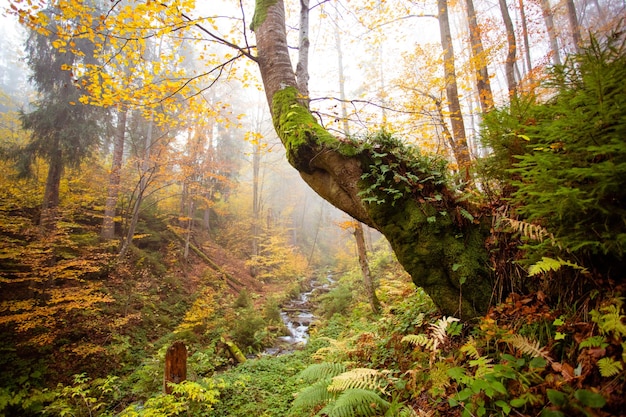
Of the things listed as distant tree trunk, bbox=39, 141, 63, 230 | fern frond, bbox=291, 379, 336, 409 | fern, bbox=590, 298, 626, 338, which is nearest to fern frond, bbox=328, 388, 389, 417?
fern frond, bbox=291, 379, 336, 409

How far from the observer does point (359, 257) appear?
786 centimetres

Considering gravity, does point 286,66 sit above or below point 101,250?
above

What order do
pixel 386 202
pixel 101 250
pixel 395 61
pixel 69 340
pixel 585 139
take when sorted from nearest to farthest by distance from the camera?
pixel 585 139
pixel 386 202
pixel 69 340
pixel 101 250
pixel 395 61

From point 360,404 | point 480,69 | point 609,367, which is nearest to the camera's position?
point 609,367

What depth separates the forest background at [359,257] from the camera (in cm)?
177

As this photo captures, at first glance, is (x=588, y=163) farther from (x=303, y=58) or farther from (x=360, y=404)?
(x=303, y=58)

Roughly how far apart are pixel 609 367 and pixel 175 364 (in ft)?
18.7

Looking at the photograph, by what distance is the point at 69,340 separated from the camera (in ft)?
22.6

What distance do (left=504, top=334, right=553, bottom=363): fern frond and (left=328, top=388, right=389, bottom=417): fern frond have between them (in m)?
1.20

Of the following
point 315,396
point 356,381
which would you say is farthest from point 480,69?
point 315,396

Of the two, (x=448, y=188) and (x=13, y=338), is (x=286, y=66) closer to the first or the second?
(x=448, y=188)

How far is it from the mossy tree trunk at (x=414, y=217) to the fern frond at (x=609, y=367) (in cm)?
119

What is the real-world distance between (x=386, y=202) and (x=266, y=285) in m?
13.7

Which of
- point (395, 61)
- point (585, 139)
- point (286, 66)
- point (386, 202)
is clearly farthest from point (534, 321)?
point (395, 61)
